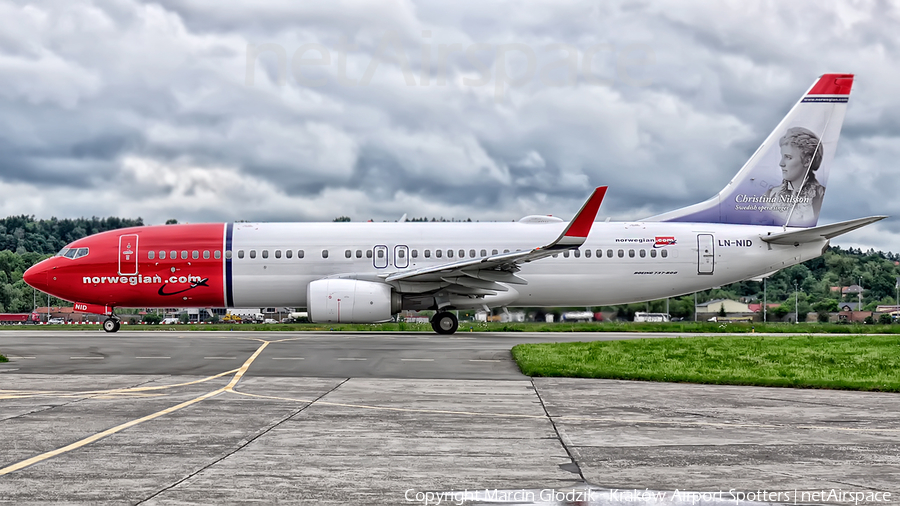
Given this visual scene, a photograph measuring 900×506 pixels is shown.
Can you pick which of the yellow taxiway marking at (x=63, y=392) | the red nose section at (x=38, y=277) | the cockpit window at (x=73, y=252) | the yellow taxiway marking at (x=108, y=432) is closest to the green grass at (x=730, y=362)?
the yellow taxiway marking at (x=108, y=432)

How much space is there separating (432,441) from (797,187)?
87.3 ft

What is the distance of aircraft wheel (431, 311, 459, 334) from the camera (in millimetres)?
27406

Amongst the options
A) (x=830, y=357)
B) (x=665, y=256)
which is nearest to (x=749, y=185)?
(x=665, y=256)

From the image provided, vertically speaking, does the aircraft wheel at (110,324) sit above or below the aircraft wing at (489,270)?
below

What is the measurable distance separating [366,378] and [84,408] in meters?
4.78

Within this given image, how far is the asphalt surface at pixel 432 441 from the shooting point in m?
5.18

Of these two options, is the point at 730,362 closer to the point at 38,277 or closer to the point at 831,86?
the point at 831,86

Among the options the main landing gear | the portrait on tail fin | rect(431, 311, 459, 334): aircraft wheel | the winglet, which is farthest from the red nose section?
the portrait on tail fin

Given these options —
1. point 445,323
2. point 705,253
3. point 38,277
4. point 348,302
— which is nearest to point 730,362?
point 445,323

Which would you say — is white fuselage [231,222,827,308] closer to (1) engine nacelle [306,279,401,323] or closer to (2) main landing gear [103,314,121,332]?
(1) engine nacelle [306,279,401,323]

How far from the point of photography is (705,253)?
28.5m

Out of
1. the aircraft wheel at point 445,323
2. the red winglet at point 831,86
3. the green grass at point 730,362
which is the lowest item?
the green grass at point 730,362

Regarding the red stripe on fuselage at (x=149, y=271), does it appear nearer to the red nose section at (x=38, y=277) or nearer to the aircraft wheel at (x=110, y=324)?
the red nose section at (x=38, y=277)

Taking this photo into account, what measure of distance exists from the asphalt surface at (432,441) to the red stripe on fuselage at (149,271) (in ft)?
49.8
